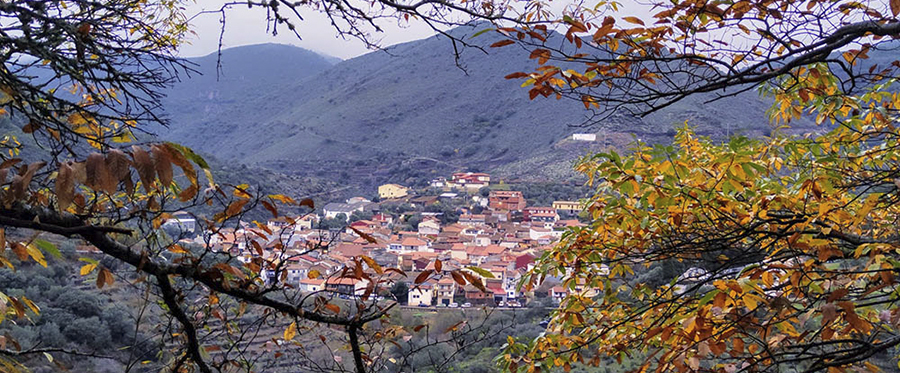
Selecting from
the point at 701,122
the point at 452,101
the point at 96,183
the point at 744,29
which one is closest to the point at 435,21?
the point at 744,29

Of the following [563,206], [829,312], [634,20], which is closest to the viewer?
[829,312]

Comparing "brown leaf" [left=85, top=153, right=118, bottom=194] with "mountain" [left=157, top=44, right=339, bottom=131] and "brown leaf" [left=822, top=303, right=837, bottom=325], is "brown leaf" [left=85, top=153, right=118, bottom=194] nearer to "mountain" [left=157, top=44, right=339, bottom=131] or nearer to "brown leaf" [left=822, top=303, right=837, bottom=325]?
"brown leaf" [left=822, top=303, right=837, bottom=325]

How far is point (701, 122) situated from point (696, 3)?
3160 centimetres

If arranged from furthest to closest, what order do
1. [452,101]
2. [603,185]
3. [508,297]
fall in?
[452,101] → [508,297] → [603,185]

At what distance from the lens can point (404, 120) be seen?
173 ft

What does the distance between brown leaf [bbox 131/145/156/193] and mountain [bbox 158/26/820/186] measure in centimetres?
2978

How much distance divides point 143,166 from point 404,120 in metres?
52.3

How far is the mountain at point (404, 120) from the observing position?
35706 millimetres

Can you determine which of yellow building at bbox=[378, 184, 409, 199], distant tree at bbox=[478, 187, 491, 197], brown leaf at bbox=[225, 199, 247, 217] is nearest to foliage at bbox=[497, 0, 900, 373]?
brown leaf at bbox=[225, 199, 247, 217]

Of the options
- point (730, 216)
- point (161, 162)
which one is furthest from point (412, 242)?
point (161, 162)

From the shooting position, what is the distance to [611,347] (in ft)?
7.78

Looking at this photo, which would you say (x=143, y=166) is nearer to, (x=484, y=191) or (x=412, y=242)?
(x=412, y=242)

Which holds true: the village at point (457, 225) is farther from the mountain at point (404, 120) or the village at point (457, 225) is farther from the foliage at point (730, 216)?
the foliage at point (730, 216)

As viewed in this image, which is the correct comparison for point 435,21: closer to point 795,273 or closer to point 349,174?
point 795,273
